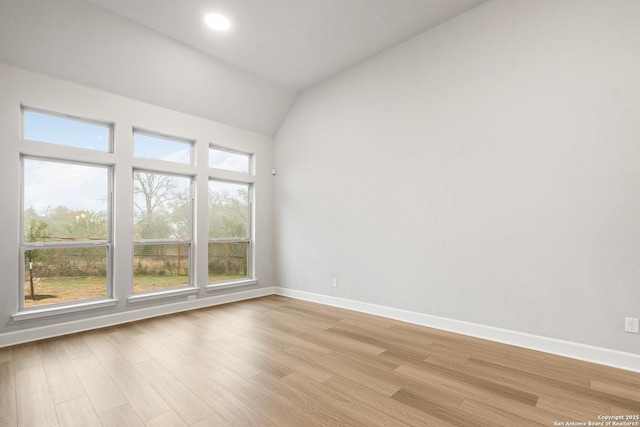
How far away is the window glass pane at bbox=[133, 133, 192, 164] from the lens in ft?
13.7

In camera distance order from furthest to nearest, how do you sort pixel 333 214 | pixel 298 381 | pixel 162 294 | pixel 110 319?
pixel 333 214 → pixel 162 294 → pixel 110 319 → pixel 298 381

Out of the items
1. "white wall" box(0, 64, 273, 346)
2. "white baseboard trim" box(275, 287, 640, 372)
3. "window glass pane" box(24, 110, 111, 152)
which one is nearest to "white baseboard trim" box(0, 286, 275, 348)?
"white wall" box(0, 64, 273, 346)

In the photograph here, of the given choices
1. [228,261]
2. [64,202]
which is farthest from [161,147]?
[228,261]

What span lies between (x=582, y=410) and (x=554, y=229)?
1.50 m

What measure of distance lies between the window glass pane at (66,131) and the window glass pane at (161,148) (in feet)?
1.13

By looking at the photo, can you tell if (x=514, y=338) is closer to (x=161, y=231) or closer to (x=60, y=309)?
(x=161, y=231)

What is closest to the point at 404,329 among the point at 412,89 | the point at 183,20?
the point at 412,89

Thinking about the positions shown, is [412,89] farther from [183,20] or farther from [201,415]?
[201,415]

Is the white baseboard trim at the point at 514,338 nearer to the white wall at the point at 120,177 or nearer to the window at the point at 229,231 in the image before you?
the window at the point at 229,231

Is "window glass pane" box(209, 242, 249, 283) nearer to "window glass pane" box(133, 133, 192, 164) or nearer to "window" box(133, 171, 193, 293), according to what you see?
"window" box(133, 171, 193, 293)

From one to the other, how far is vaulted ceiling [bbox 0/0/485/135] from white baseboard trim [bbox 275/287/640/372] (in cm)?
341

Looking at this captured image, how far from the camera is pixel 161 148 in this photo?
439 cm

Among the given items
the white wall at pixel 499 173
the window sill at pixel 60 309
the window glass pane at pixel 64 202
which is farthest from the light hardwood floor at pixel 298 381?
the window glass pane at pixel 64 202

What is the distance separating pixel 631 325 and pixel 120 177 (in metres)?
5.39
